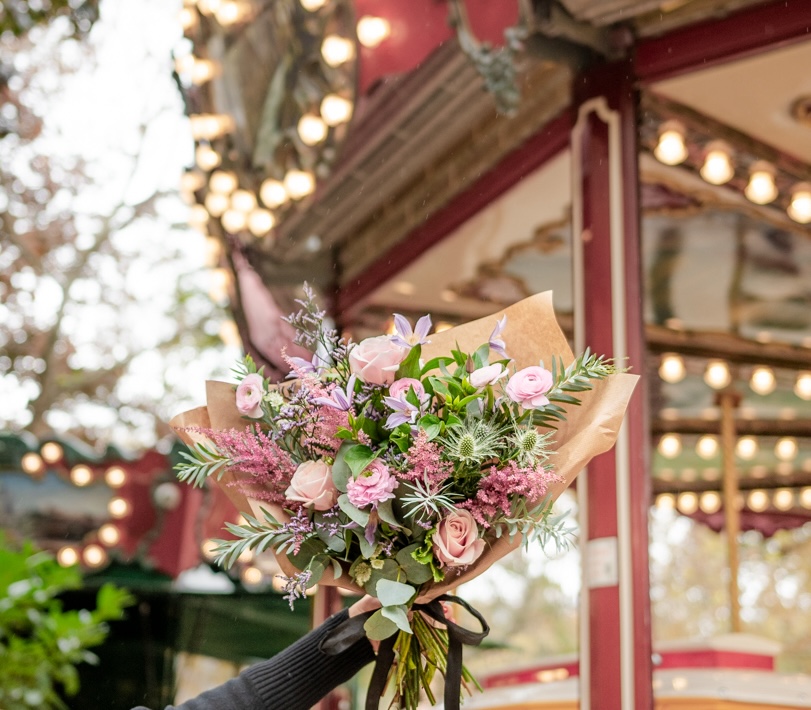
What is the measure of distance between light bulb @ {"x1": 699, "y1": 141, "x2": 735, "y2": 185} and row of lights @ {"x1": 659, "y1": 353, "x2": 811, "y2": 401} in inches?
125

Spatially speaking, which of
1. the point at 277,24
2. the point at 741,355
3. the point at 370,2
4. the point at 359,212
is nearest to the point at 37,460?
the point at 359,212

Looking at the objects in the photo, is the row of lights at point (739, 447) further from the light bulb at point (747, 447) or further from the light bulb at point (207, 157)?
the light bulb at point (207, 157)

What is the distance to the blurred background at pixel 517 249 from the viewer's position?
4426mm

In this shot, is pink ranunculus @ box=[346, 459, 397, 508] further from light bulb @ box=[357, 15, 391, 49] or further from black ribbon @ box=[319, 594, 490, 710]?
light bulb @ box=[357, 15, 391, 49]

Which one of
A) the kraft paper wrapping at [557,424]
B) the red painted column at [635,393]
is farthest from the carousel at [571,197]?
the kraft paper wrapping at [557,424]

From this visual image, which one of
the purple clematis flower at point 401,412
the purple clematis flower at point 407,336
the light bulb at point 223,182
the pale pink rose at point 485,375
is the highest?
the light bulb at point 223,182

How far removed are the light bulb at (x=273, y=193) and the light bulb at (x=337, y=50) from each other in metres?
1.03

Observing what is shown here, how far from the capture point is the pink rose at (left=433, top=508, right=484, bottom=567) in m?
1.73

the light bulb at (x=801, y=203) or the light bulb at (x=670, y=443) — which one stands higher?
the light bulb at (x=801, y=203)

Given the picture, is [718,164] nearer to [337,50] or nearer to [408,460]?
[337,50]

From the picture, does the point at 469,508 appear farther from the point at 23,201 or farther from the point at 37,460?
the point at 23,201

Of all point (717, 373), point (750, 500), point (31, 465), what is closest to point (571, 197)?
point (717, 373)

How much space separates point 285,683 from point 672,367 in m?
7.17

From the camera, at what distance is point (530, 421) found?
1.80m
